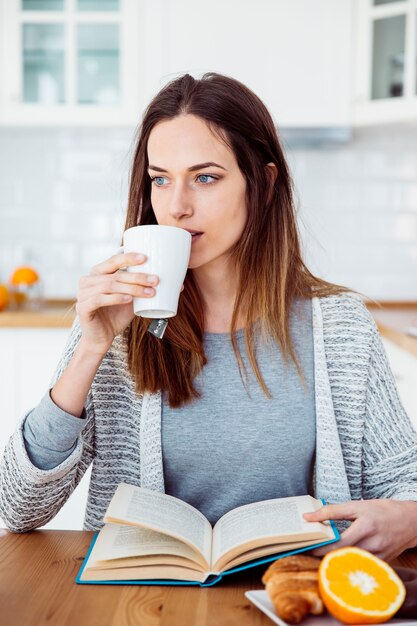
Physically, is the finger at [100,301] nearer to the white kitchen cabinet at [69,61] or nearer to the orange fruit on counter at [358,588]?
the orange fruit on counter at [358,588]

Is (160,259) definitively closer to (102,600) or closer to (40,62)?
(102,600)

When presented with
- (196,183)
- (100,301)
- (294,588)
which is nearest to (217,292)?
A: (196,183)

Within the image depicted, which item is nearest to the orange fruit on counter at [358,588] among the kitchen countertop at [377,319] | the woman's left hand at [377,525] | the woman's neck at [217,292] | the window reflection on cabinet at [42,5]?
the woman's left hand at [377,525]

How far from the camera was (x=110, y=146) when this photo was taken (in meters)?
3.39

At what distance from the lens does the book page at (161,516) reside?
0.91 metres

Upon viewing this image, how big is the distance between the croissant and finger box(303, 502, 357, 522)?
0.08 metres

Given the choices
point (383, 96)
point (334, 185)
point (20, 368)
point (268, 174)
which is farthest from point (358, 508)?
point (334, 185)

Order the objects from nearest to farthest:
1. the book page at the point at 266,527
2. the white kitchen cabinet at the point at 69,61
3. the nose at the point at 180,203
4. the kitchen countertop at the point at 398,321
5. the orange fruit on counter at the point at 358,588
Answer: the orange fruit on counter at the point at 358,588 → the book page at the point at 266,527 → the nose at the point at 180,203 → the kitchen countertop at the point at 398,321 → the white kitchen cabinet at the point at 69,61

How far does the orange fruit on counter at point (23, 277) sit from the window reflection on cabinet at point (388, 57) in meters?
1.53

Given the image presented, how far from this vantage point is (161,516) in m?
0.96

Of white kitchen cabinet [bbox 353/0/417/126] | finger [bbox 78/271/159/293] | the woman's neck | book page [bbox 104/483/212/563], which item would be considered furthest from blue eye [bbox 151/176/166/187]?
white kitchen cabinet [bbox 353/0/417/126]

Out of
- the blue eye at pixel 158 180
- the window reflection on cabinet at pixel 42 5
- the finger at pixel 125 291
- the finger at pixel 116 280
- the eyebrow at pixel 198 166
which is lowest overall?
the finger at pixel 125 291

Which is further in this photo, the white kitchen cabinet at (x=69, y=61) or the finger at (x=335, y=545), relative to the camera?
the white kitchen cabinet at (x=69, y=61)

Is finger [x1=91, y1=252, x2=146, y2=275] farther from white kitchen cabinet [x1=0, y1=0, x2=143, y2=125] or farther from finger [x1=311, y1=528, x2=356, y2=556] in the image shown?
white kitchen cabinet [x1=0, y1=0, x2=143, y2=125]
